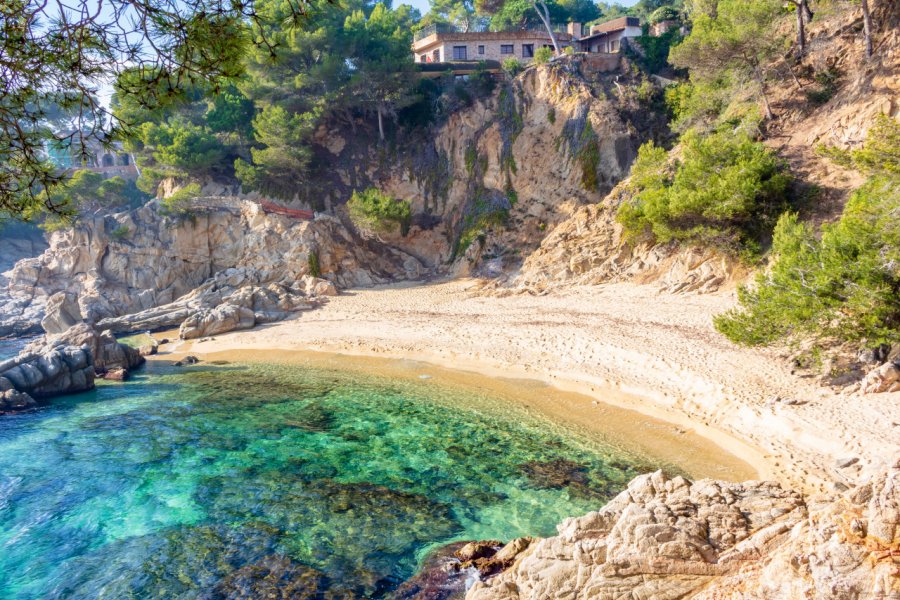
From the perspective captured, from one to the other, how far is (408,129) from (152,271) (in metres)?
20.1

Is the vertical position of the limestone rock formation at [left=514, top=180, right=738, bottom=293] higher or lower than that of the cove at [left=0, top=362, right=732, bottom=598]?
higher

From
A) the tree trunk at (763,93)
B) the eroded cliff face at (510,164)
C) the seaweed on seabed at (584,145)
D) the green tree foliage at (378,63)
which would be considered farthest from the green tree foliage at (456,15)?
the tree trunk at (763,93)

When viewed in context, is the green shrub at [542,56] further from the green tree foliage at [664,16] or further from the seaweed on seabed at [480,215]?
the seaweed on seabed at [480,215]

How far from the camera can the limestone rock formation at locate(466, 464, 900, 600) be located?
17.0 ft

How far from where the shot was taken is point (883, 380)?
13367mm

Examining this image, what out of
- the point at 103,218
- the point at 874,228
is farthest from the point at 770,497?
the point at 103,218

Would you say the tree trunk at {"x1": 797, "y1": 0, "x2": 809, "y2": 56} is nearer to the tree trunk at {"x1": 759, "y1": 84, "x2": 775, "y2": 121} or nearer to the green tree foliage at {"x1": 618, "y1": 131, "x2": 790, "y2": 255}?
the tree trunk at {"x1": 759, "y1": 84, "x2": 775, "y2": 121}

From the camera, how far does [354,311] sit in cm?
3017

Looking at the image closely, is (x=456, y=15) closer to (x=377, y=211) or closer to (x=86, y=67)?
(x=377, y=211)

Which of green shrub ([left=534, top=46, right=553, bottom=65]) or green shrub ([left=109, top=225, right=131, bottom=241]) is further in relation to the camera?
green shrub ([left=534, top=46, right=553, bottom=65])

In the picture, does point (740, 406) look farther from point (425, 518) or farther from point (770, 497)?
point (425, 518)

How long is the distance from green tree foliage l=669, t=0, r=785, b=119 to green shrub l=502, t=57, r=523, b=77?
11702mm

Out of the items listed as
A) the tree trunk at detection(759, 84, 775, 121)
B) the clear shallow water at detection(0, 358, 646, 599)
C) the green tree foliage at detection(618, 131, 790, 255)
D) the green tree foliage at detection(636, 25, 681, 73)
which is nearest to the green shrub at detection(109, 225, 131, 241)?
the clear shallow water at detection(0, 358, 646, 599)

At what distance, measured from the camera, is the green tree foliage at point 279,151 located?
1470 inches
